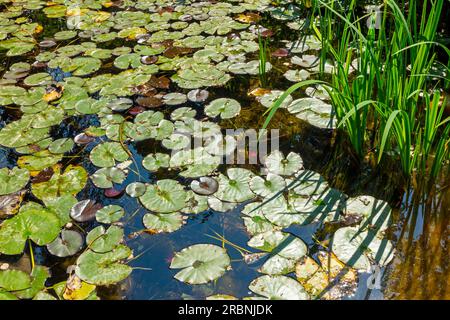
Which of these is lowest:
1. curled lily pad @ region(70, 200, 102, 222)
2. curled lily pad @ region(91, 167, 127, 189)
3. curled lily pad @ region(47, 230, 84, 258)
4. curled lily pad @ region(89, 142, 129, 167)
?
curled lily pad @ region(47, 230, 84, 258)

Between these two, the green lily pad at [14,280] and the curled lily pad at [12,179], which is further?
the curled lily pad at [12,179]

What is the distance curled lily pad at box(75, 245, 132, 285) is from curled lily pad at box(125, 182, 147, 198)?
31cm

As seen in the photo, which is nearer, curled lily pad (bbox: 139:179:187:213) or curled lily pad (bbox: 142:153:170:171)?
curled lily pad (bbox: 139:179:187:213)

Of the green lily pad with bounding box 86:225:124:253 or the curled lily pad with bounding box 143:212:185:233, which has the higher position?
the curled lily pad with bounding box 143:212:185:233

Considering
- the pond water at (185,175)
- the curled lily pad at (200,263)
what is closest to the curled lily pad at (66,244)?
the pond water at (185,175)

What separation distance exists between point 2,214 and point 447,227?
6.29 feet

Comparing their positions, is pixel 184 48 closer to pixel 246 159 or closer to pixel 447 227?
pixel 246 159

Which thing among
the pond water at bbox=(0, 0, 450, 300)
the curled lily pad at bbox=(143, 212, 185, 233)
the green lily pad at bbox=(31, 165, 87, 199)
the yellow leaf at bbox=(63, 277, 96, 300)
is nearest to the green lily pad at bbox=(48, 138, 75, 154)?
the pond water at bbox=(0, 0, 450, 300)

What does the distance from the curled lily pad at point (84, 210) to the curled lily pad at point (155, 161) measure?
32 centimetres

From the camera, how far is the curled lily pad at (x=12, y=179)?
1.98 m

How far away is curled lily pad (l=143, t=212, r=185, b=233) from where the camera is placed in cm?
176

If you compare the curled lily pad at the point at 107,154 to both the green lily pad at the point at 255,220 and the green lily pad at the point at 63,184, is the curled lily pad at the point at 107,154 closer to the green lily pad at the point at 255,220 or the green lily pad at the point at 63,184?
the green lily pad at the point at 63,184

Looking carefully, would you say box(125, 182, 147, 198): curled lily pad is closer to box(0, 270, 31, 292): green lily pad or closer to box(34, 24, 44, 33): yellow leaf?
box(0, 270, 31, 292): green lily pad

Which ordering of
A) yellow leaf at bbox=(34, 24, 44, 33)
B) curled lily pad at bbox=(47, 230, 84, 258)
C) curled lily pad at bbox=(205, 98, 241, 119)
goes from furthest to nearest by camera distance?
yellow leaf at bbox=(34, 24, 44, 33)
curled lily pad at bbox=(205, 98, 241, 119)
curled lily pad at bbox=(47, 230, 84, 258)
